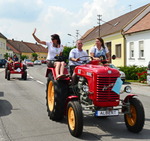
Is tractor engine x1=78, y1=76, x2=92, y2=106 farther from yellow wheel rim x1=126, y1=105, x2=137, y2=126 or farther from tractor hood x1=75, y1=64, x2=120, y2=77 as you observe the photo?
yellow wheel rim x1=126, y1=105, x2=137, y2=126

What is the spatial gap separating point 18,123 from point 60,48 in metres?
2.18

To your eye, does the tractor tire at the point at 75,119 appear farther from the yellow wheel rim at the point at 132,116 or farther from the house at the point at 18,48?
the house at the point at 18,48

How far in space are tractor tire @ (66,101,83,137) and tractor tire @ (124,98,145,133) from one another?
113 cm

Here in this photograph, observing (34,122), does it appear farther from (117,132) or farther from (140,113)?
(140,113)

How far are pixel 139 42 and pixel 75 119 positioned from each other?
23376mm

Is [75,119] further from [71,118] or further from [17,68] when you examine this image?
[17,68]

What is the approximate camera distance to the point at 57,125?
6.13 meters

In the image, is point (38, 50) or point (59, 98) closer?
point (59, 98)

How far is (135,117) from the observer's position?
5.46 metres

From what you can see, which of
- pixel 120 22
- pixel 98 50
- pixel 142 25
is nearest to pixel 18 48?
pixel 120 22

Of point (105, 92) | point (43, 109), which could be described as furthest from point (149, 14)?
point (105, 92)

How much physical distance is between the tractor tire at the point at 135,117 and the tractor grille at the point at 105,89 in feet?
1.69

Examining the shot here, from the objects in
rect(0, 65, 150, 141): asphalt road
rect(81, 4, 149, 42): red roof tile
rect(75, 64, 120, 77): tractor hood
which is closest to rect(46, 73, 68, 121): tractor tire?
rect(0, 65, 150, 141): asphalt road

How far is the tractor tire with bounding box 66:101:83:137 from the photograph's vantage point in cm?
507
